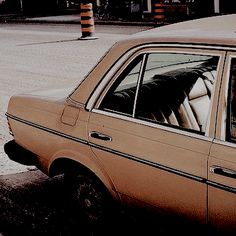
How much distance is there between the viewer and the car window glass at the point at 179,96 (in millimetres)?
3176

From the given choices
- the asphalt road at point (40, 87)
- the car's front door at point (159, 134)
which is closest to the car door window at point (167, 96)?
the car's front door at point (159, 134)

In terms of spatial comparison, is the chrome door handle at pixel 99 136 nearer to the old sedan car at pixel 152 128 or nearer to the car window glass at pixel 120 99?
the old sedan car at pixel 152 128

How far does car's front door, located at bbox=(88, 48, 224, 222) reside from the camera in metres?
2.80

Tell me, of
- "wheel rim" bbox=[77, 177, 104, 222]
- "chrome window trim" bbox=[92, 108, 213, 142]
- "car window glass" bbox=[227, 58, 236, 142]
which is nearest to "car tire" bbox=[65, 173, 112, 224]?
"wheel rim" bbox=[77, 177, 104, 222]

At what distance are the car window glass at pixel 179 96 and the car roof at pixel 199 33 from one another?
14cm

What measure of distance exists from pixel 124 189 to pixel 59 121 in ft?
2.48

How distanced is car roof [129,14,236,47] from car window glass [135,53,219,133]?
14 centimetres

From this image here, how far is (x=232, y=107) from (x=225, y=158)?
0.31m

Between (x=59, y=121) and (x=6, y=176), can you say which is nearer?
(x=59, y=121)

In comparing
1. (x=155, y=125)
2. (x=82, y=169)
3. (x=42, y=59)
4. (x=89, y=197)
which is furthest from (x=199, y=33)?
(x=42, y=59)

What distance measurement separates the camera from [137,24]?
20.1 meters

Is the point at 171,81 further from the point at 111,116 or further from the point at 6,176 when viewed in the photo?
the point at 6,176

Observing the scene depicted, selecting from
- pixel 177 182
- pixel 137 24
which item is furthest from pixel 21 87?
pixel 137 24

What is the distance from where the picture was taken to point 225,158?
2.60 meters
